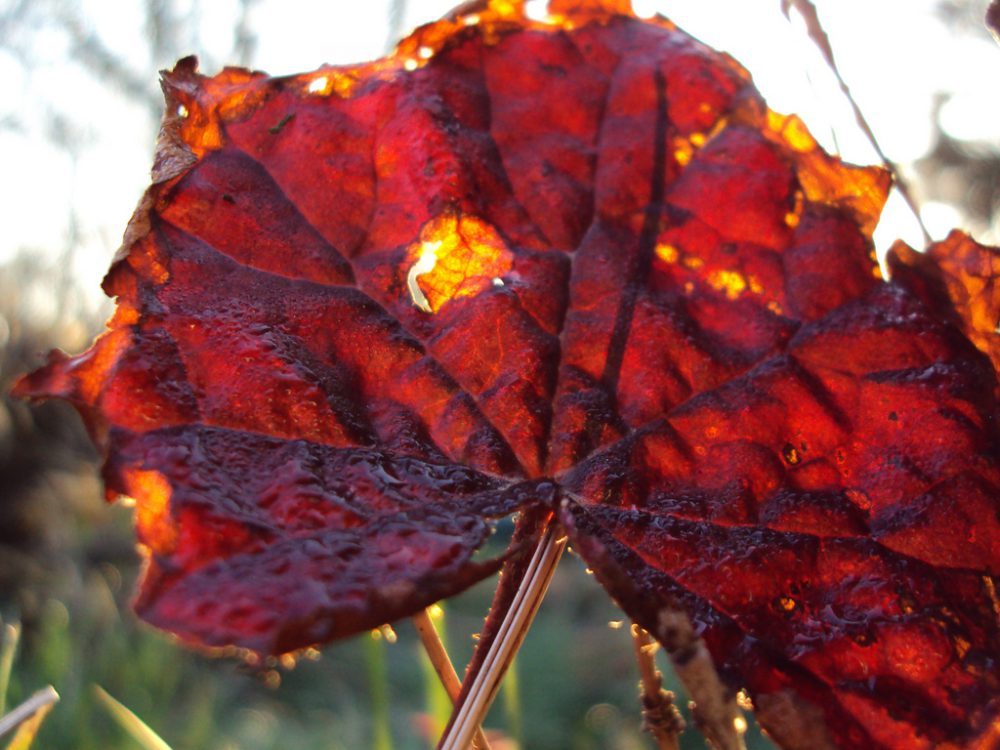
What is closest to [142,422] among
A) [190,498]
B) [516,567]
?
[190,498]

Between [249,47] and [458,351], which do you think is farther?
[249,47]

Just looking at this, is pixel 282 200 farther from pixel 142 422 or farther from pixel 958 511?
pixel 958 511

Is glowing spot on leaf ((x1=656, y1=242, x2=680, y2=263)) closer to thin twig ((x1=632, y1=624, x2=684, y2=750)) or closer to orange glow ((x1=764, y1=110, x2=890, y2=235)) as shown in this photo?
orange glow ((x1=764, y1=110, x2=890, y2=235))

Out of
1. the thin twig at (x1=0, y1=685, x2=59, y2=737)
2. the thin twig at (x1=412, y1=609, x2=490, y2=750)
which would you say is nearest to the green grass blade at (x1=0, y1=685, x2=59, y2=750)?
the thin twig at (x1=0, y1=685, x2=59, y2=737)

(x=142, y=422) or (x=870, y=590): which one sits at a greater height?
(x=142, y=422)

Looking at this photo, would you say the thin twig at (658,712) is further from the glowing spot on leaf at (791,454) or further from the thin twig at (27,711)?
the thin twig at (27,711)

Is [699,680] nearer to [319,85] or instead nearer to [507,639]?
[507,639]

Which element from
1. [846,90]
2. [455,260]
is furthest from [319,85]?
[846,90]

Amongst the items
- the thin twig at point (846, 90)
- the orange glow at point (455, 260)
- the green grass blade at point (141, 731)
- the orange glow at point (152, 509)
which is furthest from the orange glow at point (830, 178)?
the green grass blade at point (141, 731)
